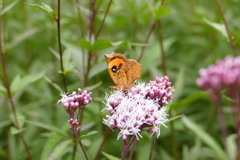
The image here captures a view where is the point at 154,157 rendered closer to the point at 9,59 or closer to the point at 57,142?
the point at 57,142

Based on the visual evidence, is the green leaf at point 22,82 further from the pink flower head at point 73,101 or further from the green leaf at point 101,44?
the pink flower head at point 73,101

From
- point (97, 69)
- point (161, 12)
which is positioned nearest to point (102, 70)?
point (97, 69)

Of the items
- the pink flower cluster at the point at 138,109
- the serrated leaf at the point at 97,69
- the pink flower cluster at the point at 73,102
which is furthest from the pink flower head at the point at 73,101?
the serrated leaf at the point at 97,69

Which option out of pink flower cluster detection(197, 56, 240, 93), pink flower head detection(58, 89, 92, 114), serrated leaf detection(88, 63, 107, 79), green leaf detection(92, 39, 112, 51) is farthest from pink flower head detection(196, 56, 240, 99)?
serrated leaf detection(88, 63, 107, 79)

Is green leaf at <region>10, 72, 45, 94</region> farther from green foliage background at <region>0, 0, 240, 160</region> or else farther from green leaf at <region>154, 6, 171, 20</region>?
green leaf at <region>154, 6, 171, 20</region>

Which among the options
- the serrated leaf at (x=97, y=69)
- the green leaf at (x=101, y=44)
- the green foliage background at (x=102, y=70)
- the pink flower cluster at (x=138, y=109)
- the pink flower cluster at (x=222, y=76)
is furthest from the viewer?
the green foliage background at (x=102, y=70)

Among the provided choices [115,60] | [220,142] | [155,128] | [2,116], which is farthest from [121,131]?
[2,116]
